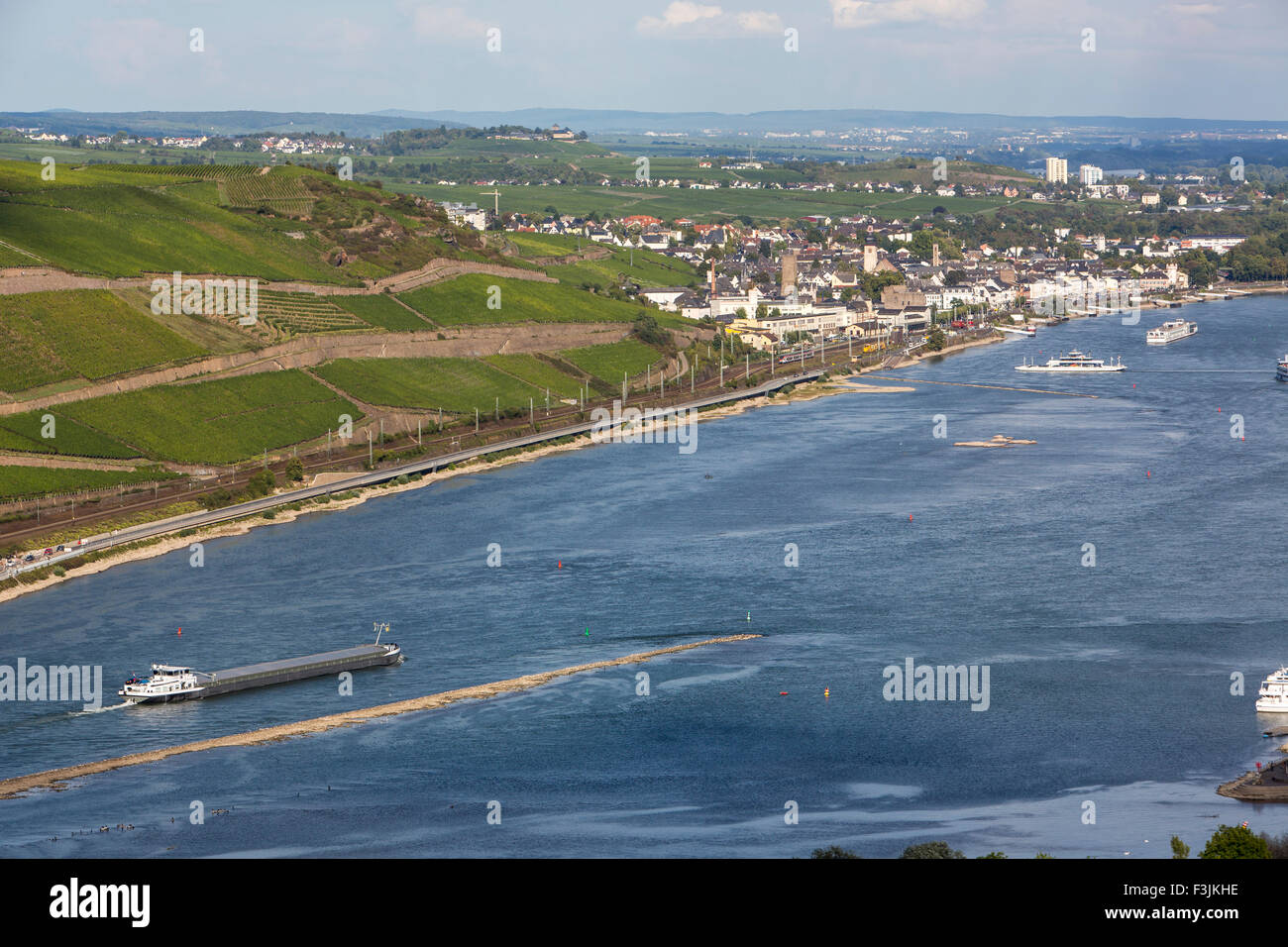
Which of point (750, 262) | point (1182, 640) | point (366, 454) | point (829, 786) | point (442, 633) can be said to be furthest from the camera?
point (750, 262)

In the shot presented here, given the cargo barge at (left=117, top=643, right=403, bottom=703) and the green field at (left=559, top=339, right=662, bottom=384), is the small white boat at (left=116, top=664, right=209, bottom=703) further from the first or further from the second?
the green field at (left=559, top=339, right=662, bottom=384)

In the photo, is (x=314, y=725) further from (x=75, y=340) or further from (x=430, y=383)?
(x=430, y=383)

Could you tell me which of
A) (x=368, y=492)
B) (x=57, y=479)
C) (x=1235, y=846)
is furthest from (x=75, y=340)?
(x=1235, y=846)

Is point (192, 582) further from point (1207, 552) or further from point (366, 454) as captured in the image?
point (1207, 552)

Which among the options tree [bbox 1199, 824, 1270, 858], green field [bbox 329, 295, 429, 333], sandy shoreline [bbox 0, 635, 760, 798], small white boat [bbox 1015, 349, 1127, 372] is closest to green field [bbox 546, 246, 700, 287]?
green field [bbox 329, 295, 429, 333]

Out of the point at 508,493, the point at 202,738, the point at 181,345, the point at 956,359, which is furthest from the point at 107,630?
the point at 956,359

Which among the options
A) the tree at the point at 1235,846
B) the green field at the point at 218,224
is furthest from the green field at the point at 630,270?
the tree at the point at 1235,846
